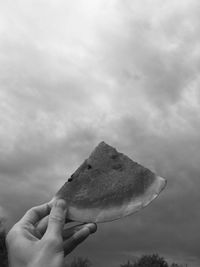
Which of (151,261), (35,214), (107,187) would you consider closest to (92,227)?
(107,187)

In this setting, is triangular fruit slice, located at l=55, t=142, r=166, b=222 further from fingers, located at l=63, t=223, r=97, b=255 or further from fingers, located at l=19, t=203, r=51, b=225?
fingers, located at l=19, t=203, r=51, b=225

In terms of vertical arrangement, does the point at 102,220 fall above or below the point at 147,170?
below

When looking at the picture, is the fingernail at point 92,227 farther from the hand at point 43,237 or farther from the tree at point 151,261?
the tree at point 151,261

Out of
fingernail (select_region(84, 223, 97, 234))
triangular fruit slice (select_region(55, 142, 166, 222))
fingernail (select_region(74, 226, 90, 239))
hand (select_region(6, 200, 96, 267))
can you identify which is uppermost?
triangular fruit slice (select_region(55, 142, 166, 222))

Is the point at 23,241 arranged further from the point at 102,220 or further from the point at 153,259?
the point at 153,259

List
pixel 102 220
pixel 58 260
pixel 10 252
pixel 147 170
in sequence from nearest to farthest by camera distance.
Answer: pixel 58 260 < pixel 10 252 < pixel 102 220 < pixel 147 170

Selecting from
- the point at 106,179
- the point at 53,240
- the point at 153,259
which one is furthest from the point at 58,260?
the point at 153,259

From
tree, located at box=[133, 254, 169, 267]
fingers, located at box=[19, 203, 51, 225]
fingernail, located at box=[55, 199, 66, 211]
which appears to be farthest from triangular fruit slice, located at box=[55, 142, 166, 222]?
tree, located at box=[133, 254, 169, 267]
